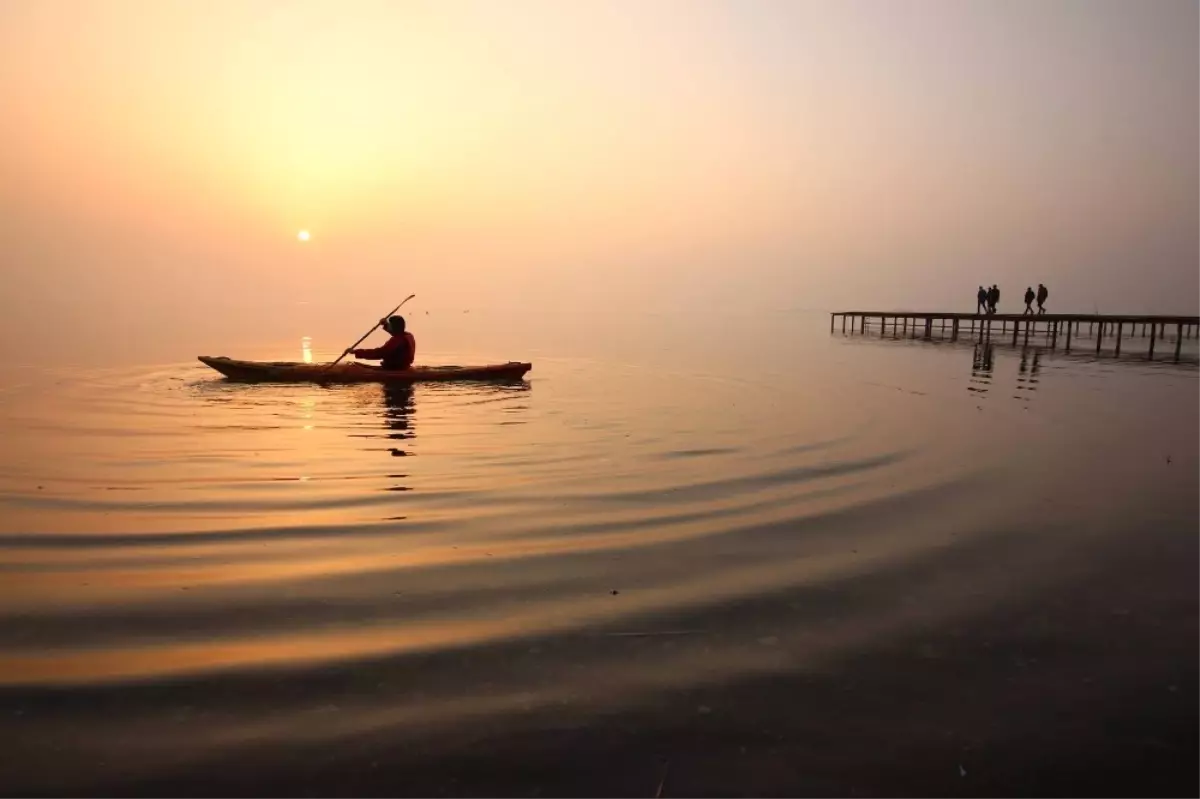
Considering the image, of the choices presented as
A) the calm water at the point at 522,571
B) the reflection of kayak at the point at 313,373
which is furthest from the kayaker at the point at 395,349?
the calm water at the point at 522,571

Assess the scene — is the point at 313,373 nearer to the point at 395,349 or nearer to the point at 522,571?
the point at 395,349

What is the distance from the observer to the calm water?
371cm

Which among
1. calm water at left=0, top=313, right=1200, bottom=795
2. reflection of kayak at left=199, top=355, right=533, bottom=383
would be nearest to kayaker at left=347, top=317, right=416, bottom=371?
reflection of kayak at left=199, top=355, right=533, bottom=383

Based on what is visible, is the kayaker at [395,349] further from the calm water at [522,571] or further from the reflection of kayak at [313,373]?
the calm water at [522,571]

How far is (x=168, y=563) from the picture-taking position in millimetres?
5770

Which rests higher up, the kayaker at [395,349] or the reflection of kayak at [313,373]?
the kayaker at [395,349]

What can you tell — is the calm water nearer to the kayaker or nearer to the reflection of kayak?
the reflection of kayak

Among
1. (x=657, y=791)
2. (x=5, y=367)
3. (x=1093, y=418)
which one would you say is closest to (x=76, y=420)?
(x=5, y=367)

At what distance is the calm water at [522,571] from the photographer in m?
3.71

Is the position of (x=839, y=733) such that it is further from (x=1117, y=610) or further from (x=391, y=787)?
(x=1117, y=610)

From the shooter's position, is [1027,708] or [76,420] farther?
[76,420]

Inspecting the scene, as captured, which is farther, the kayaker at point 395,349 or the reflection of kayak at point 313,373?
the kayaker at point 395,349

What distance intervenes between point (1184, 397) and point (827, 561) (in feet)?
60.0

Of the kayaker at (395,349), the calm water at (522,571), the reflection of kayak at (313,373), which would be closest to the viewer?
the calm water at (522,571)
